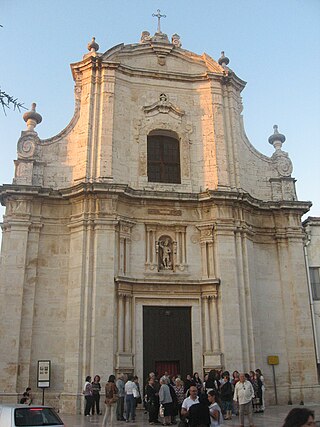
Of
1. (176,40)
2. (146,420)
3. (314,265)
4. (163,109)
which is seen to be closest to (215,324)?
(146,420)

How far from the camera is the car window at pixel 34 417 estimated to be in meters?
8.16

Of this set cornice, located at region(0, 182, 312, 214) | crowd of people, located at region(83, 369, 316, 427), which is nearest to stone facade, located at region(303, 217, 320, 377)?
cornice, located at region(0, 182, 312, 214)

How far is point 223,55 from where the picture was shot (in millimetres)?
24656

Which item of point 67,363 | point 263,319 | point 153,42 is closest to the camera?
point 67,363

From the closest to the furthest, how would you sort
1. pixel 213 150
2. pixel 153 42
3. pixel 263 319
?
1. pixel 263 319
2. pixel 213 150
3. pixel 153 42

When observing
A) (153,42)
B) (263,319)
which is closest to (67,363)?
(263,319)

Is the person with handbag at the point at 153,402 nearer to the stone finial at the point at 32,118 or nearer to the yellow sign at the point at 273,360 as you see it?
the yellow sign at the point at 273,360

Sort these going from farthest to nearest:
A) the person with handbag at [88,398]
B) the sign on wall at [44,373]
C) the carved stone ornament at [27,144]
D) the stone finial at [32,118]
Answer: the stone finial at [32,118] < the carved stone ornament at [27,144] < the sign on wall at [44,373] < the person with handbag at [88,398]

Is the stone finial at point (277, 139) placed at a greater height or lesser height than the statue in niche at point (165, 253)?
greater

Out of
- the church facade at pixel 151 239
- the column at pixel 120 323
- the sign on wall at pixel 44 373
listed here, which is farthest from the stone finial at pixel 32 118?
the sign on wall at pixel 44 373

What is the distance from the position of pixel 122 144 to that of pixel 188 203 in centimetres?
394

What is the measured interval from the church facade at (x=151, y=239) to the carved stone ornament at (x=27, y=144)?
0.05m

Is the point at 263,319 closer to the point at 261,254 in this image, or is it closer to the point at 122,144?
the point at 261,254

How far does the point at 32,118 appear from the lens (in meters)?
22.2
